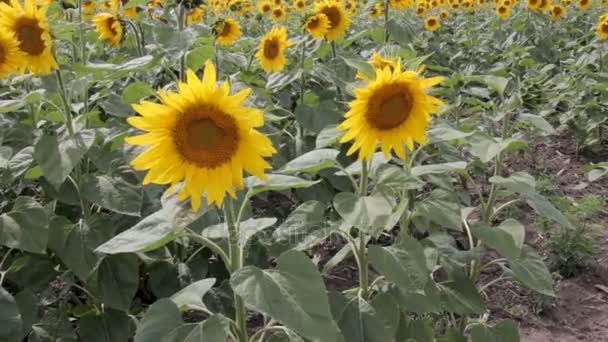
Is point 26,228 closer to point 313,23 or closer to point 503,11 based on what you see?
point 313,23

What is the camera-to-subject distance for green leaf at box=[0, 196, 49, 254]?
2.20m

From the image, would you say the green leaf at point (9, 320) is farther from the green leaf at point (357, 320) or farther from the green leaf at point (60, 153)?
the green leaf at point (357, 320)

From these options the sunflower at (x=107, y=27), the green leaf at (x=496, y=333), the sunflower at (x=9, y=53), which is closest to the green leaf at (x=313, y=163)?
the green leaf at (x=496, y=333)

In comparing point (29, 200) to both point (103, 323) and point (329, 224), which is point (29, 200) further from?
point (329, 224)

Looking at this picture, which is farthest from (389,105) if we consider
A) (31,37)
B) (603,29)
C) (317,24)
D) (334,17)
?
(603,29)

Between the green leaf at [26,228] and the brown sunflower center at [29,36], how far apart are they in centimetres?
56

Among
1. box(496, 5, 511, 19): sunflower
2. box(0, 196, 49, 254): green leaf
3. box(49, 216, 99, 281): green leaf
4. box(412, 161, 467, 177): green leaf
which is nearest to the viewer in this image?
box(412, 161, 467, 177): green leaf

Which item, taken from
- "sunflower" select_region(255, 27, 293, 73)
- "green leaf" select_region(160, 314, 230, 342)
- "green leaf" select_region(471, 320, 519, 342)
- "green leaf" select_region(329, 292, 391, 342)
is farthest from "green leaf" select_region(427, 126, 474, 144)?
"sunflower" select_region(255, 27, 293, 73)

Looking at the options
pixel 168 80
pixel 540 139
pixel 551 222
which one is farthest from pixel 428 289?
pixel 540 139

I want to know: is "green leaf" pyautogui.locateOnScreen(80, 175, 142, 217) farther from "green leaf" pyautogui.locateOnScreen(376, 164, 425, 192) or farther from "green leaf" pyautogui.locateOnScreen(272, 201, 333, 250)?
"green leaf" pyautogui.locateOnScreen(376, 164, 425, 192)

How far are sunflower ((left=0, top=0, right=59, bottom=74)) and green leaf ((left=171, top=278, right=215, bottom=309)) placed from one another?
1.08 m

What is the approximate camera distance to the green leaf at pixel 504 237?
2.15m

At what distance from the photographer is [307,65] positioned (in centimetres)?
398

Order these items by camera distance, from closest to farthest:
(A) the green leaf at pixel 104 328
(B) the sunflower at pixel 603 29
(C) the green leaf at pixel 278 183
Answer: (C) the green leaf at pixel 278 183 → (A) the green leaf at pixel 104 328 → (B) the sunflower at pixel 603 29
